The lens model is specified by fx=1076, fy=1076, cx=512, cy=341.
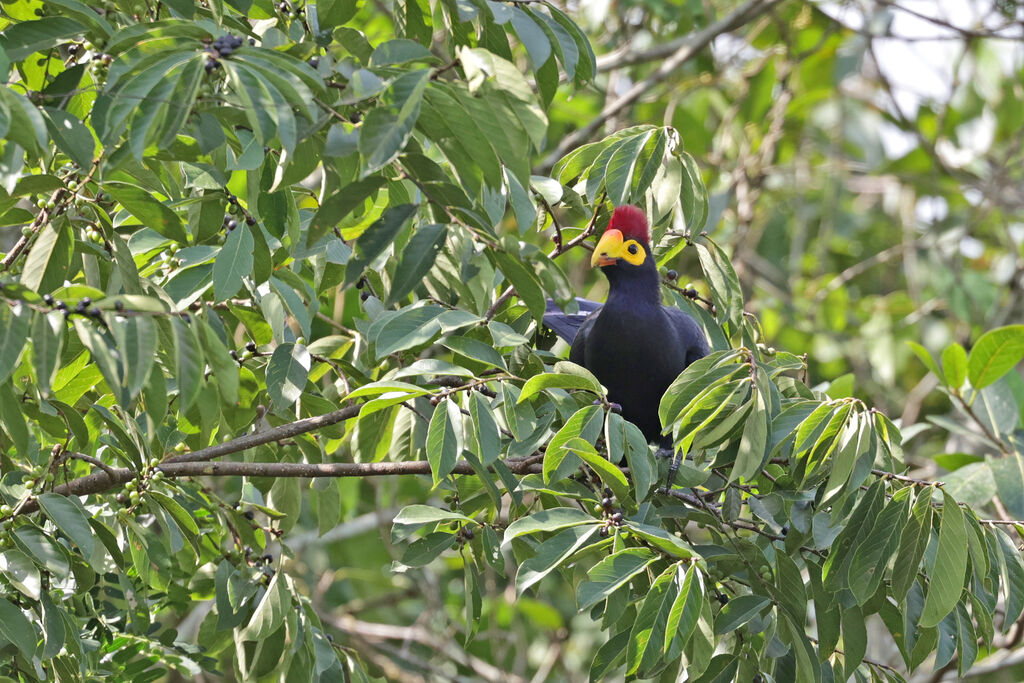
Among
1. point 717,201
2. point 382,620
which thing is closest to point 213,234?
point 717,201

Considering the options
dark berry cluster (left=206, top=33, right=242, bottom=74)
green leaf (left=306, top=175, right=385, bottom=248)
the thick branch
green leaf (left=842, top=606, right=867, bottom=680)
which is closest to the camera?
dark berry cluster (left=206, top=33, right=242, bottom=74)

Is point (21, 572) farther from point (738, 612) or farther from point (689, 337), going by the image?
point (689, 337)

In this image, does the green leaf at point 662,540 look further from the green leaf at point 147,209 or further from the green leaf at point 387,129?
the green leaf at point 147,209

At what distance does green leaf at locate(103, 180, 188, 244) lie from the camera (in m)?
1.73

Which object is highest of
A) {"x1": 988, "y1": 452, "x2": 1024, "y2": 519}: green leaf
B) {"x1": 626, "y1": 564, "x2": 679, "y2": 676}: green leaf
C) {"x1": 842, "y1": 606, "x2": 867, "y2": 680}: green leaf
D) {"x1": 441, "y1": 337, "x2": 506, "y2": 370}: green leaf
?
{"x1": 441, "y1": 337, "x2": 506, "y2": 370}: green leaf

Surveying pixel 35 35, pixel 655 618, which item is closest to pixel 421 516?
pixel 655 618

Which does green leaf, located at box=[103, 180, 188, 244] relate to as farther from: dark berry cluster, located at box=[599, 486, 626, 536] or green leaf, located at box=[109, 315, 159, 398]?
dark berry cluster, located at box=[599, 486, 626, 536]

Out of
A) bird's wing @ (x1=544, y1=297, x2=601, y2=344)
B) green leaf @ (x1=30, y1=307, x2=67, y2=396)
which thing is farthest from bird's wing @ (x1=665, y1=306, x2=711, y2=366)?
green leaf @ (x1=30, y1=307, x2=67, y2=396)

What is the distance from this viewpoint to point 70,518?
1640mm

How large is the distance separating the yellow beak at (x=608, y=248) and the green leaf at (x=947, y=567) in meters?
1.03

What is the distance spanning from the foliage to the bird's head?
0.60 feet

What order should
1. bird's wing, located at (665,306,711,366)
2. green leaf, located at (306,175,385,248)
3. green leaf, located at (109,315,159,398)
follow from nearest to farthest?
green leaf, located at (109,315,159,398) → green leaf, located at (306,175,385,248) → bird's wing, located at (665,306,711,366)

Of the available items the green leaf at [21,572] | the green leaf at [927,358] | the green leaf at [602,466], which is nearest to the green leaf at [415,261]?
the green leaf at [602,466]

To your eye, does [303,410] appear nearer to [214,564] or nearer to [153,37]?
[214,564]
